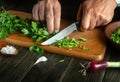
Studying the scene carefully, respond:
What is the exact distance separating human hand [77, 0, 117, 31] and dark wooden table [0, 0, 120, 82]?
173mm

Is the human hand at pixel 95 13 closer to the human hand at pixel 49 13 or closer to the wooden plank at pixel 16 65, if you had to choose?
the human hand at pixel 49 13

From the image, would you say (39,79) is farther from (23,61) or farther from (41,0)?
(41,0)

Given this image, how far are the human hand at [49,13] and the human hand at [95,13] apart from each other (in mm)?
110

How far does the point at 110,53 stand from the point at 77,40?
0.51ft

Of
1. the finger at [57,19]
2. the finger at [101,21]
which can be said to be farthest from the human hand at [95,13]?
the finger at [57,19]

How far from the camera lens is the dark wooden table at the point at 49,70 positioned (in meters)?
Result: 1.09

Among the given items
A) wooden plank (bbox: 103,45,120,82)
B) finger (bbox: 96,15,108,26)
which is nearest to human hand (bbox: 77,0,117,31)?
finger (bbox: 96,15,108,26)

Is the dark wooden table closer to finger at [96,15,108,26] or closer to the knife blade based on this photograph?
the knife blade

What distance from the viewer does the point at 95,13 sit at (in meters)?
1.33

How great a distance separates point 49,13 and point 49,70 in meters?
0.33

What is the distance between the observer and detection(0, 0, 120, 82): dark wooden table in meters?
1.09

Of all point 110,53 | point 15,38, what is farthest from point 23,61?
point 110,53

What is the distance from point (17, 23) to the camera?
137 cm

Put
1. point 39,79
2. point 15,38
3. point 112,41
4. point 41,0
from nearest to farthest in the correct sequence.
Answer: point 39,79 → point 112,41 → point 15,38 → point 41,0
